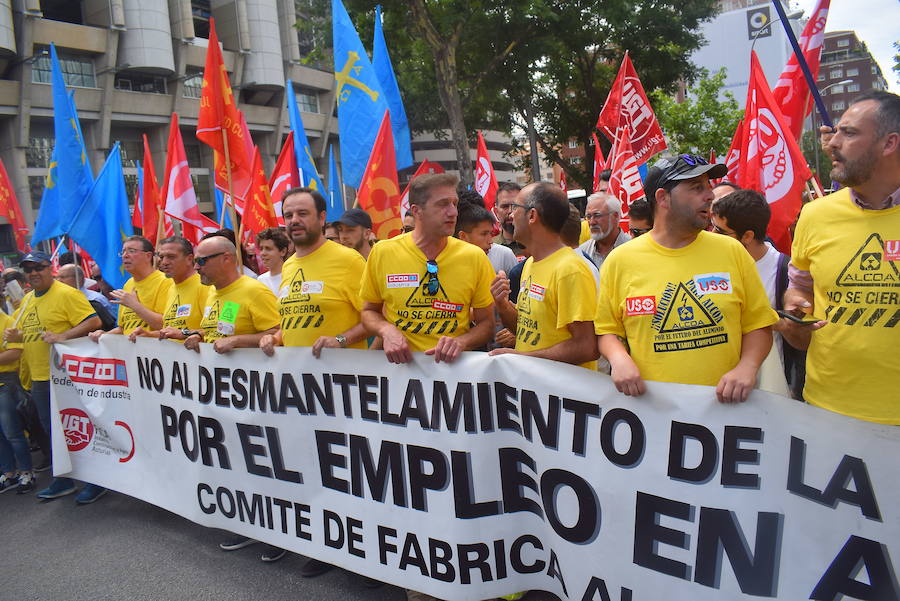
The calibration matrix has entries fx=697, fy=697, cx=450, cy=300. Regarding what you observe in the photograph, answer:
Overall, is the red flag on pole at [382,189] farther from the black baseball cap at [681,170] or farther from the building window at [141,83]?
the building window at [141,83]

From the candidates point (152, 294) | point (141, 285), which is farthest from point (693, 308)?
point (141, 285)

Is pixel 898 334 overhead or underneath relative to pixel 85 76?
underneath

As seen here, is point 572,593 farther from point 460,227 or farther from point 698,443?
point 460,227

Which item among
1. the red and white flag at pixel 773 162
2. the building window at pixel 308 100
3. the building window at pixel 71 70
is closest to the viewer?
the red and white flag at pixel 773 162

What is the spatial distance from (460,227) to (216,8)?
1539 inches

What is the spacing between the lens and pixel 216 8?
38188mm

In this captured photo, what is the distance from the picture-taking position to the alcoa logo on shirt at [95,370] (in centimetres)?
504

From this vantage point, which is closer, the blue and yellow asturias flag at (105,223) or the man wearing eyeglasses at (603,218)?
the man wearing eyeglasses at (603,218)

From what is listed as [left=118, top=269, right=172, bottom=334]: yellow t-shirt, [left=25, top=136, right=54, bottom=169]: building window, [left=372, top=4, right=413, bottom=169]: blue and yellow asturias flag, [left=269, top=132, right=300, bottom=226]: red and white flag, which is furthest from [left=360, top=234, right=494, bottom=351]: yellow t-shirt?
[left=25, top=136, right=54, bottom=169]: building window

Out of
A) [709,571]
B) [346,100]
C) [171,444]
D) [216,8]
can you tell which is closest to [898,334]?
[709,571]

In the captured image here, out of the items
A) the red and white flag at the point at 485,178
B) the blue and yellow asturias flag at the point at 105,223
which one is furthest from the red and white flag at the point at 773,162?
the blue and yellow asturias flag at the point at 105,223

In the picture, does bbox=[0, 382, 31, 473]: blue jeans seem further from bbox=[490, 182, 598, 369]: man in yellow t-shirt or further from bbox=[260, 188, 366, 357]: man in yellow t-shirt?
bbox=[490, 182, 598, 369]: man in yellow t-shirt

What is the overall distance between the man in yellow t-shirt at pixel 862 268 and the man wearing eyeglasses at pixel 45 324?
209 inches

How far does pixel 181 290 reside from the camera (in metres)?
5.00
